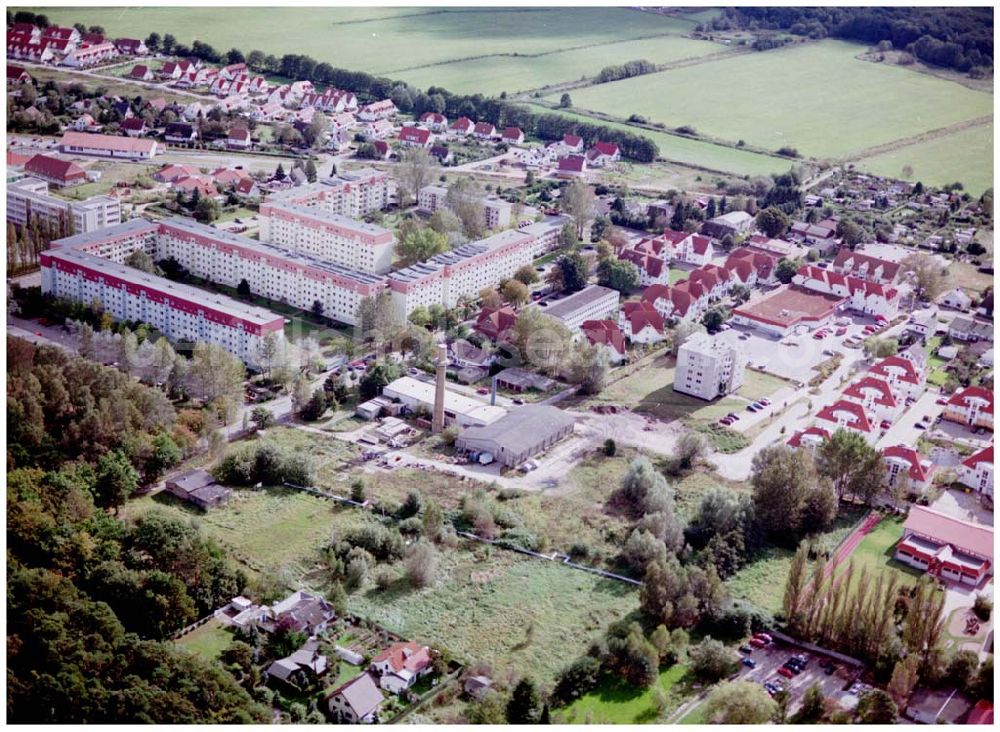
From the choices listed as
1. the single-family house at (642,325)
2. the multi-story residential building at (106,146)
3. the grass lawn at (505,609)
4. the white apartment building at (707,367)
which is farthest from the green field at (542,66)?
the grass lawn at (505,609)

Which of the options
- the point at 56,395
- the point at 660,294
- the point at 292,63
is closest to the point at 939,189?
the point at 660,294

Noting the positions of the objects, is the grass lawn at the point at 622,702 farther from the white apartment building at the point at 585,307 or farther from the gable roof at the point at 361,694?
the white apartment building at the point at 585,307

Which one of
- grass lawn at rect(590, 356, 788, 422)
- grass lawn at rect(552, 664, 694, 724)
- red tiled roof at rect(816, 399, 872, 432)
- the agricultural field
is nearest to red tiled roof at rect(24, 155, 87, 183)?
the agricultural field

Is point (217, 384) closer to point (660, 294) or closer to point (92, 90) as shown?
point (660, 294)

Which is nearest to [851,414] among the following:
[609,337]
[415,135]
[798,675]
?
[609,337]

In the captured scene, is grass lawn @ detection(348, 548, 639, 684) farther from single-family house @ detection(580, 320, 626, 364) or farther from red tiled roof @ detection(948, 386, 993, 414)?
red tiled roof @ detection(948, 386, 993, 414)

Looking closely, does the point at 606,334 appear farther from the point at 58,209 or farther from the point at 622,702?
the point at 58,209
